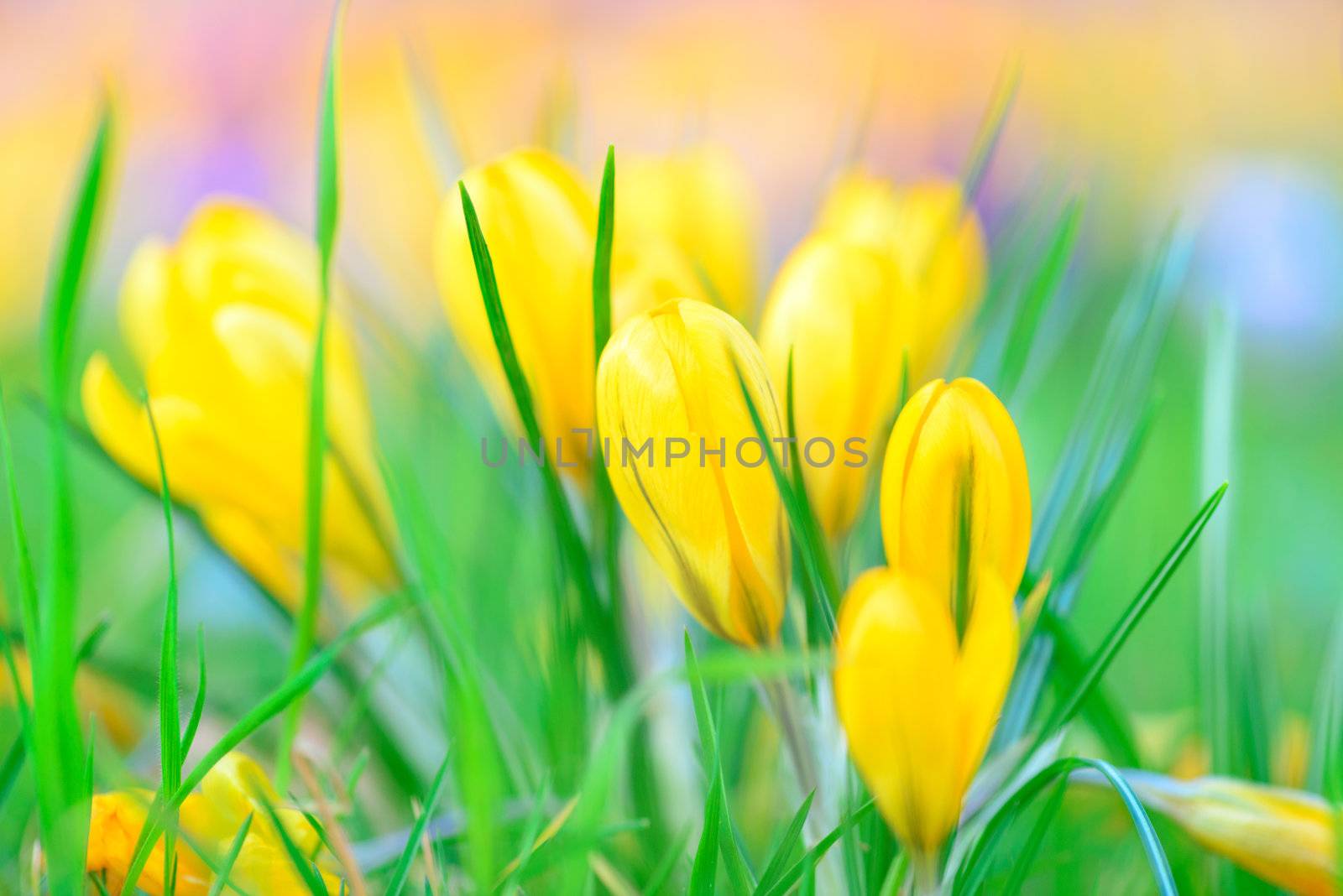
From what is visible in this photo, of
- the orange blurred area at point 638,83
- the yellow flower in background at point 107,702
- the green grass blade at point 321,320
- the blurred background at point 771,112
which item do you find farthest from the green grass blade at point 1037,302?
the orange blurred area at point 638,83

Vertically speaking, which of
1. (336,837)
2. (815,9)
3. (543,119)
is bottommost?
(336,837)

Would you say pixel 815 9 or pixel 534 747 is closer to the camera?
pixel 534 747

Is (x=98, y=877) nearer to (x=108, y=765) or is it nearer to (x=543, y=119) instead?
(x=108, y=765)

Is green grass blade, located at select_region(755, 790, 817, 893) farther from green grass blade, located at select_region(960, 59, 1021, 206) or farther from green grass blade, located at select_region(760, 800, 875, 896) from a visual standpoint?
green grass blade, located at select_region(960, 59, 1021, 206)

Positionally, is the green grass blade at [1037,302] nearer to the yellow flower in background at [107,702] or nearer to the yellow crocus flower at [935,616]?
the yellow crocus flower at [935,616]

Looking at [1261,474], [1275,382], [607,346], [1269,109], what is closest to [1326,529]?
[1261,474]

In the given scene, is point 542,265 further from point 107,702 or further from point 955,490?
point 107,702
